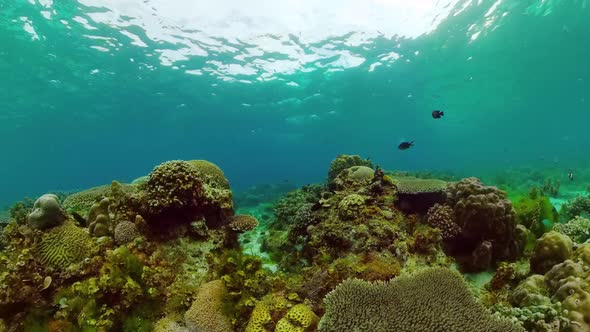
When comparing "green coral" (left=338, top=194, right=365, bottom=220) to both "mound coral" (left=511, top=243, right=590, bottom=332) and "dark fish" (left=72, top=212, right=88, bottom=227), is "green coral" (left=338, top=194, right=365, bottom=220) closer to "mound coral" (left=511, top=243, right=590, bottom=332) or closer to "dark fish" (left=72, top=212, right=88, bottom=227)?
"mound coral" (left=511, top=243, right=590, bottom=332)

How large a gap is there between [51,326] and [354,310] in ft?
16.6

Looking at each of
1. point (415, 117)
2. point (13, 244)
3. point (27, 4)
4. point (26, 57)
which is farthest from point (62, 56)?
point (415, 117)

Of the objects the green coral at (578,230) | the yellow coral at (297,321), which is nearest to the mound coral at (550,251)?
the green coral at (578,230)

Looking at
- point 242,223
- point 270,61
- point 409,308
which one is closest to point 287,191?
point 270,61

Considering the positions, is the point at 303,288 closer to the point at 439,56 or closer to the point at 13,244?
the point at 13,244

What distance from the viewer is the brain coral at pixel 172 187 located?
704 centimetres

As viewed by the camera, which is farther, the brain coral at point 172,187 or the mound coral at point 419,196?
the mound coral at point 419,196

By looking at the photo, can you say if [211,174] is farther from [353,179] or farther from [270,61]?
[270,61]

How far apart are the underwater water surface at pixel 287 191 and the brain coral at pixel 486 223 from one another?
0.14 ft

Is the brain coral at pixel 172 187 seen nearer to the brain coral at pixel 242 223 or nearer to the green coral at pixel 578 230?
the brain coral at pixel 242 223

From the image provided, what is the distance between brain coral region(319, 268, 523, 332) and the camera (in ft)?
11.5

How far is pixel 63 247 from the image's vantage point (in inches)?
237

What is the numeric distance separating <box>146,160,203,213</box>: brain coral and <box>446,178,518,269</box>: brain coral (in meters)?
6.34

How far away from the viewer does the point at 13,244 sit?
19.5 feet
